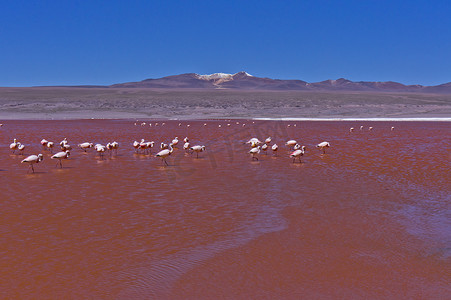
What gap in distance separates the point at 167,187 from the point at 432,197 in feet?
21.6

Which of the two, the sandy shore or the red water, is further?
the sandy shore

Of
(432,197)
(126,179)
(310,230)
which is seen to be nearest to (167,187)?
(126,179)

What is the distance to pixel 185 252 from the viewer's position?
7.04m

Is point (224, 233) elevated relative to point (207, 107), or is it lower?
lower

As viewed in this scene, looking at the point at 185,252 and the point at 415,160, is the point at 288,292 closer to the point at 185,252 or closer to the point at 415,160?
the point at 185,252

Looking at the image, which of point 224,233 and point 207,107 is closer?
point 224,233

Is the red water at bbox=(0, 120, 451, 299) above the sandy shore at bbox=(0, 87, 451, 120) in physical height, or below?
below

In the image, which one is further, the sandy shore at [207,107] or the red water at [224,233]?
the sandy shore at [207,107]

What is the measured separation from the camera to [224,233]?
7.96m

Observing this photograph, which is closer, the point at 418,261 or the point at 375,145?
the point at 418,261

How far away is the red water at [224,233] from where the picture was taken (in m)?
5.90

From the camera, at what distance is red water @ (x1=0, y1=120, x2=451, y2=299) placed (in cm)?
590

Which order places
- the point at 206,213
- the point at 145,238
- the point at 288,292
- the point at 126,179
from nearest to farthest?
the point at 288,292, the point at 145,238, the point at 206,213, the point at 126,179

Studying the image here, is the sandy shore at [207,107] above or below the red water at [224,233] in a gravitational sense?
above
